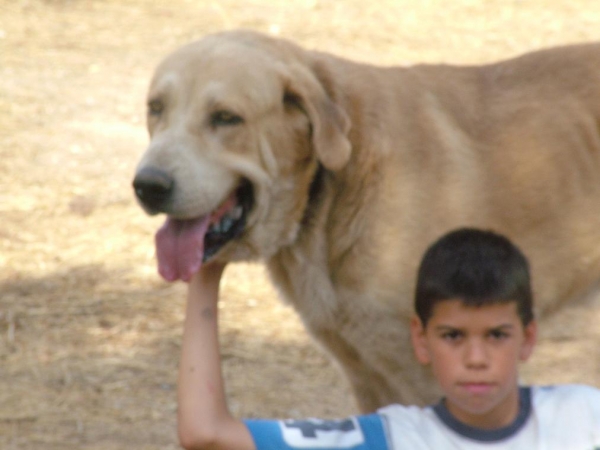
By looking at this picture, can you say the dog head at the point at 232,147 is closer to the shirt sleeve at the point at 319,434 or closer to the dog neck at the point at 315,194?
the dog neck at the point at 315,194

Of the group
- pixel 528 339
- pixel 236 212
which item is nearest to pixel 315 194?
pixel 236 212

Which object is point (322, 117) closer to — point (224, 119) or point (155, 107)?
point (224, 119)

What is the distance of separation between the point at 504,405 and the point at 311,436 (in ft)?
1.52

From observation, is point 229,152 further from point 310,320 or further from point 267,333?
point 267,333

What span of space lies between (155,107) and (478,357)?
154cm

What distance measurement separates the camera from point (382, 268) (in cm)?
343

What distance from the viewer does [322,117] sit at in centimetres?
338

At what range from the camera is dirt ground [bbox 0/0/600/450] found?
476 cm

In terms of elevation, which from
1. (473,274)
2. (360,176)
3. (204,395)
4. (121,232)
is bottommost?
(121,232)

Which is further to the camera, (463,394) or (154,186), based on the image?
(154,186)

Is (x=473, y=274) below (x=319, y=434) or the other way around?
the other way around

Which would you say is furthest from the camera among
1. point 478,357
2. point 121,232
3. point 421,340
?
point 121,232

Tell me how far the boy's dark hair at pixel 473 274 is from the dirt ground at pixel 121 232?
1.55 m

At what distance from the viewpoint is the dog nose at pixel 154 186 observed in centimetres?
315
